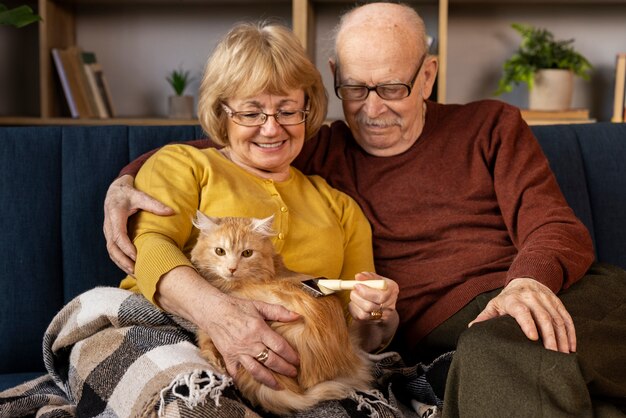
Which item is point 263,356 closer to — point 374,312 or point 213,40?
point 374,312

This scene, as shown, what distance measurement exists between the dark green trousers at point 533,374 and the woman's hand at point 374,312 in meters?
0.21

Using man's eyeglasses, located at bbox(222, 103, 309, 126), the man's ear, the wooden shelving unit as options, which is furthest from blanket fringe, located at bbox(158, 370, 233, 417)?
the wooden shelving unit

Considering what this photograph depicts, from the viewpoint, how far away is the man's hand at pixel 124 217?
1594 millimetres

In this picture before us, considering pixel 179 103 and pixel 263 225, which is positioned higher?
pixel 179 103

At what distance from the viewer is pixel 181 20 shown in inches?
146

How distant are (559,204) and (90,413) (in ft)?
3.65

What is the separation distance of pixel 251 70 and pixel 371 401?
2.32 feet

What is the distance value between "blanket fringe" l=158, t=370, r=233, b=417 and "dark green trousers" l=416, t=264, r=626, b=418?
0.38 meters

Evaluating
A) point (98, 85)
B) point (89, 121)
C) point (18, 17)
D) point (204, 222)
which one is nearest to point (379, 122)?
point (204, 222)

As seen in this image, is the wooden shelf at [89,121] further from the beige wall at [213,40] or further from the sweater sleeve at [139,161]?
the sweater sleeve at [139,161]

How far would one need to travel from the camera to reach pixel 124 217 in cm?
162

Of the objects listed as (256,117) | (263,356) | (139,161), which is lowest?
(263,356)

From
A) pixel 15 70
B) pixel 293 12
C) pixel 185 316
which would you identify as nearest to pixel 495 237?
pixel 185 316

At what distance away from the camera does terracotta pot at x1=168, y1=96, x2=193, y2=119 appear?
3504mm
